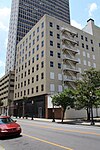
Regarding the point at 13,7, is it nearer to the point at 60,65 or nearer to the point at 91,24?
the point at 91,24

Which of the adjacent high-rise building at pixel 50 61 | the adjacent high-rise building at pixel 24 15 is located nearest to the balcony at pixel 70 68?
the adjacent high-rise building at pixel 50 61

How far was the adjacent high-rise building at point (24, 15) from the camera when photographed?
320 ft

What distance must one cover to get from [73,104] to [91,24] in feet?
135

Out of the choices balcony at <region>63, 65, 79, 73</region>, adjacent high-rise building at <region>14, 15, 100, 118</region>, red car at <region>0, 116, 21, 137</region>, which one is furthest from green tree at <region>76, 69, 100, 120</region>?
balcony at <region>63, 65, 79, 73</region>

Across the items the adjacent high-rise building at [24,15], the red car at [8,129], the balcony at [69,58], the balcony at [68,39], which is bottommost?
the red car at [8,129]

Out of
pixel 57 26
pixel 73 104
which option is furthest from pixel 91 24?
pixel 73 104

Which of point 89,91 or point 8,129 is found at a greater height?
point 89,91

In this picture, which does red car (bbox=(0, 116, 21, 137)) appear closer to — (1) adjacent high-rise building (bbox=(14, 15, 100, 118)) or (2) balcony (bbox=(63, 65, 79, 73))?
(1) adjacent high-rise building (bbox=(14, 15, 100, 118))

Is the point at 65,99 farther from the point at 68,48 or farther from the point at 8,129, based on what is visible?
the point at 68,48

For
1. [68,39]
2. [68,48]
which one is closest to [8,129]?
[68,48]

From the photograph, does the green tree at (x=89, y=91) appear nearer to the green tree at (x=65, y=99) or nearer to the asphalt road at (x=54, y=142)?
the green tree at (x=65, y=99)

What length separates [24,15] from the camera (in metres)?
108

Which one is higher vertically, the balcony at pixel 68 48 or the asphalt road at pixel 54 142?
the balcony at pixel 68 48

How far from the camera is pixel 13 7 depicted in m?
116
